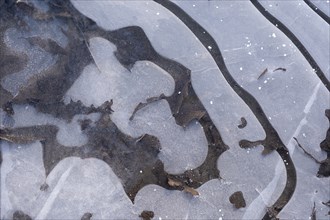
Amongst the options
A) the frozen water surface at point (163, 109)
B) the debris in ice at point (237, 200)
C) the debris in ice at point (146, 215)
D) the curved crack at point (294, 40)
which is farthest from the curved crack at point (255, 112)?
the debris in ice at point (146, 215)

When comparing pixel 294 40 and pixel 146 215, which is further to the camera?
pixel 294 40

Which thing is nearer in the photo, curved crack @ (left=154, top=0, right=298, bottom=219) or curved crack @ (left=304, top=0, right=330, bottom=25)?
curved crack @ (left=154, top=0, right=298, bottom=219)

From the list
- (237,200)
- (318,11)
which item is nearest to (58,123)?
(237,200)

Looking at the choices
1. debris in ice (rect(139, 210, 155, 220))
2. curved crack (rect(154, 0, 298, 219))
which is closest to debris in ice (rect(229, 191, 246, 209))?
curved crack (rect(154, 0, 298, 219))

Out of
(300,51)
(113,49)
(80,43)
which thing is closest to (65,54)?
(80,43)

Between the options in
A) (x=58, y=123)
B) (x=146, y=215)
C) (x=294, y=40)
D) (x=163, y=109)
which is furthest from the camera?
(x=294, y=40)

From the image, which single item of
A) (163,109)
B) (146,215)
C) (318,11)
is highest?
(318,11)

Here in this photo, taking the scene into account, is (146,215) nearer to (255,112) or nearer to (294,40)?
(255,112)

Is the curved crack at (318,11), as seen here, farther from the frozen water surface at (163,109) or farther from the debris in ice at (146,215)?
the debris in ice at (146,215)

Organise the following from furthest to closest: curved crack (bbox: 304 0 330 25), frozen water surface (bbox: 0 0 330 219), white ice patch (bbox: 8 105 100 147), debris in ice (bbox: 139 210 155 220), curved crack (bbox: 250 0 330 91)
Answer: curved crack (bbox: 304 0 330 25) → curved crack (bbox: 250 0 330 91) → white ice patch (bbox: 8 105 100 147) → frozen water surface (bbox: 0 0 330 219) → debris in ice (bbox: 139 210 155 220)

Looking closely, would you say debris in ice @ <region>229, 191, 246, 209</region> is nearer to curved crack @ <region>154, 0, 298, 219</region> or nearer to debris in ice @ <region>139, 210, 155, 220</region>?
curved crack @ <region>154, 0, 298, 219</region>
